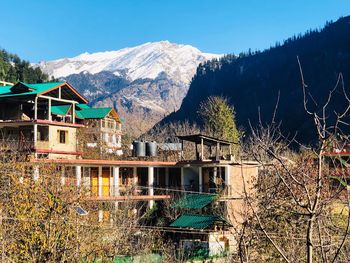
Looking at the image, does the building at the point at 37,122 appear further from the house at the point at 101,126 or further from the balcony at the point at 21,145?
the house at the point at 101,126

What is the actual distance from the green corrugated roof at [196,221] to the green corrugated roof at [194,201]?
0.83 meters

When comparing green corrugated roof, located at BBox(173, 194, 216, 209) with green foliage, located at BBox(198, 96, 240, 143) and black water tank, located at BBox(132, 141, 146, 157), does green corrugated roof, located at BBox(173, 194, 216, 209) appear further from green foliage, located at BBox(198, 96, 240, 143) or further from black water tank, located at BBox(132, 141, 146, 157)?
green foliage, located at BBox(198, 96, 240, 143)

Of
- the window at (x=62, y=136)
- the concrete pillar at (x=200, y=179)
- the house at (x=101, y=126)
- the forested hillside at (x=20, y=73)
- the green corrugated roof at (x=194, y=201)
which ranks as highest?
the forested hillside at (x=20, y=73)

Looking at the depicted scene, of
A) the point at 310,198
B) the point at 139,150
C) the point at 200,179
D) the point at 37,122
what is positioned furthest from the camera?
the point at 139,150

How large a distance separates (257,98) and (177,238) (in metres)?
139

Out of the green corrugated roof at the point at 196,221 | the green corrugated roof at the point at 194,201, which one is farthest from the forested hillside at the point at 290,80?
the green corrugated roof at the point at 196,221

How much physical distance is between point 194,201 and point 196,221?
97.6 inches

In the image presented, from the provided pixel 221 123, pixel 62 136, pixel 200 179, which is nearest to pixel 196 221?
pixel 200 179

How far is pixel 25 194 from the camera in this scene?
1537 cm

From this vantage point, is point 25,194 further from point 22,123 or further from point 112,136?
point 112,136

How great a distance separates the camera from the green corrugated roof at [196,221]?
30.9 metres

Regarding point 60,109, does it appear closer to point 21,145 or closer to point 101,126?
point 21,145

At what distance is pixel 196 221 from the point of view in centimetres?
3150

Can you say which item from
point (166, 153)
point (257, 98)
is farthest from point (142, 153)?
point (257, 98)
